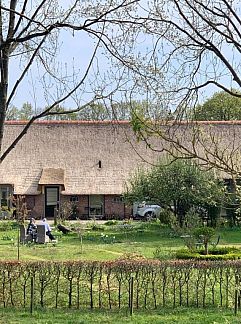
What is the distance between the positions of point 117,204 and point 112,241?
14419 millimetres

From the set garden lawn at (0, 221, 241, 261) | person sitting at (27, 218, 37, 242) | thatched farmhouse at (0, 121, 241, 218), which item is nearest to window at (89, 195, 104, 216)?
thatched farmhouse at (0, 121, 241, 218)

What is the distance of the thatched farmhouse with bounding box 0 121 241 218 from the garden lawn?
18.9ft

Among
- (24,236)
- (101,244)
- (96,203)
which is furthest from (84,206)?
(101,244)

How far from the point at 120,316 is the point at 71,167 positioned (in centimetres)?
Answer: 3230

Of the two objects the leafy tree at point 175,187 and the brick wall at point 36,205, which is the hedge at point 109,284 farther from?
the brick wall at point 36,205

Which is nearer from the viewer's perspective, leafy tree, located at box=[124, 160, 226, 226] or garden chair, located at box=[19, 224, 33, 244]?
garden chair, located at box=[19, 224, 33, 244]

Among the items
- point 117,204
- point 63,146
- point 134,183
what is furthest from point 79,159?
point 134,183

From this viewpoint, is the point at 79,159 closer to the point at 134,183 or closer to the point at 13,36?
the point at 134,183

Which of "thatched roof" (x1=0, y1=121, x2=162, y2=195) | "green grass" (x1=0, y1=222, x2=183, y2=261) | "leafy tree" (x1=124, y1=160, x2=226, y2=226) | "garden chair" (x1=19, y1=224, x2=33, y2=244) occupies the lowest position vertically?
"green grass" (x1=0, y1=222, x2=183, y2=261)

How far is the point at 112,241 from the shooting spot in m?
26.8

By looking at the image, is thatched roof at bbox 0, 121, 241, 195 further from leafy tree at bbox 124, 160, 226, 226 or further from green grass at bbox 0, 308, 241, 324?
green grass at bbox 0, 308, 241, 324

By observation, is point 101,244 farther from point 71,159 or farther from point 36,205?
point 71,159

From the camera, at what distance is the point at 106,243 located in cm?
2616

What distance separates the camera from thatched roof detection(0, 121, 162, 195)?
41750 mm
